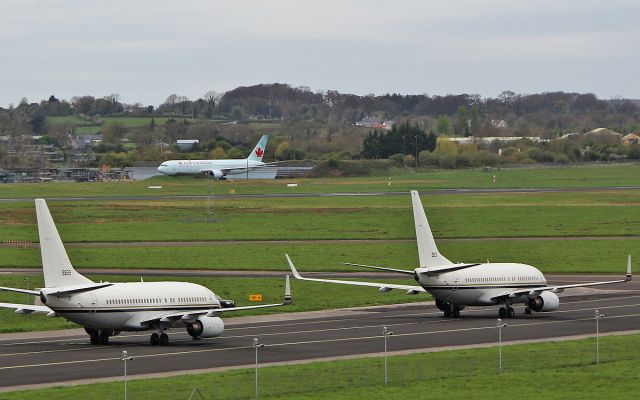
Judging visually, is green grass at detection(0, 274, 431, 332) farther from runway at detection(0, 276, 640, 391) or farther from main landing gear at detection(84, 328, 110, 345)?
main landing gear at detection(84, 328, 110, 345)

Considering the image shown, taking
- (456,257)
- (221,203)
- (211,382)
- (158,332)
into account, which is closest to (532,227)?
(456,257)

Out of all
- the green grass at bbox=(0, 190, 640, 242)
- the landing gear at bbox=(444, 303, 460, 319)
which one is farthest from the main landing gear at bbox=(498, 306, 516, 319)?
the green grass at bbox=(0, 190, 640, 242)

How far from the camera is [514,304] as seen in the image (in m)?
85.3

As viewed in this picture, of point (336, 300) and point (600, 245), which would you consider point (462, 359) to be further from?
point (600, 245)

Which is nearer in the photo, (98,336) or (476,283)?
(98,336)

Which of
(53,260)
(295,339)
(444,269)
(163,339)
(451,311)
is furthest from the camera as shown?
(451,311)

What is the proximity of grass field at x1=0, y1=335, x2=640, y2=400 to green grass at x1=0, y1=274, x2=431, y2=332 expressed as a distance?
71.2 feet

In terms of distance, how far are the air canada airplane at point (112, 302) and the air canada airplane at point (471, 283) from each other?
10.1 m

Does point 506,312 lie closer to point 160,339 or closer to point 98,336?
point 160,339

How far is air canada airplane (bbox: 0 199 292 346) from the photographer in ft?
211

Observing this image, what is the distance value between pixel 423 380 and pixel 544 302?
26971 millimetres

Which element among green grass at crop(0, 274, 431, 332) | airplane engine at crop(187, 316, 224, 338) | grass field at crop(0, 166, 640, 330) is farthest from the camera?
grass field at crop(0, 166, 640, 330)

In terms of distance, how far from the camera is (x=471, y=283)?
78.6 m

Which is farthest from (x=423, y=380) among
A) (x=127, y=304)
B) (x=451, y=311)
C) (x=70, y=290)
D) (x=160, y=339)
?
(x=451, y=311)
